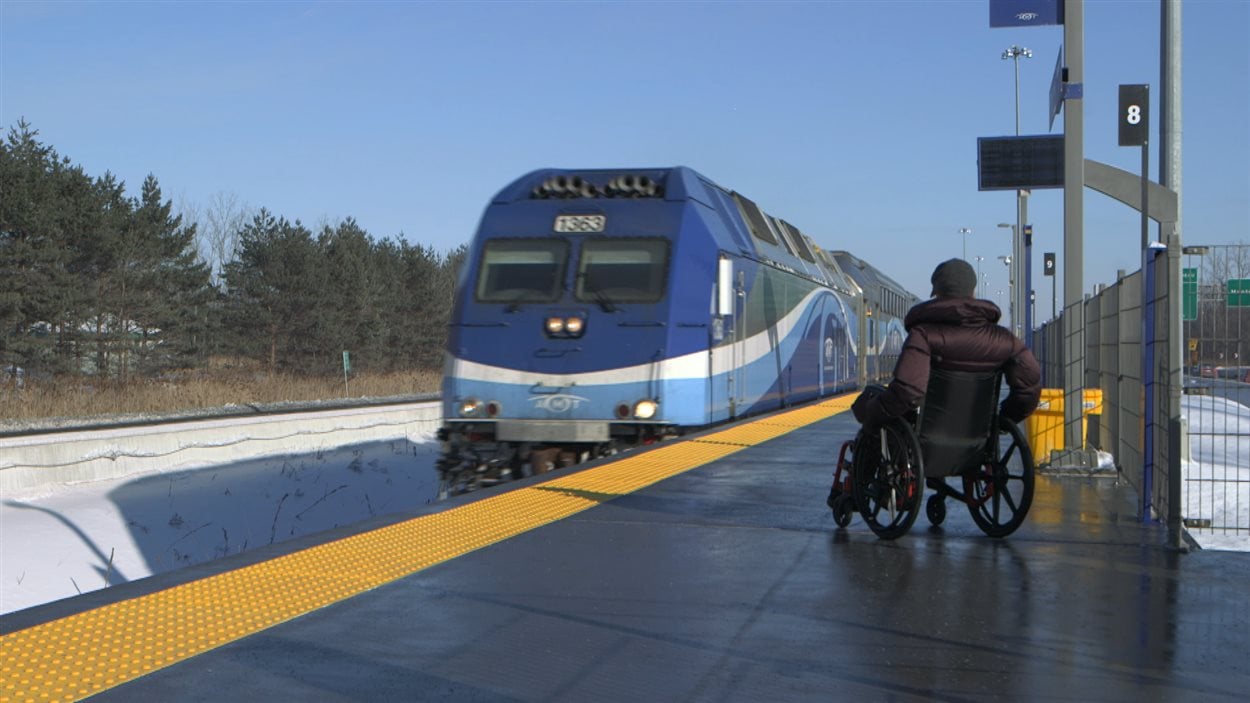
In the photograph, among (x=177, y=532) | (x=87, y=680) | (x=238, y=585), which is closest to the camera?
(x=87, y=680)

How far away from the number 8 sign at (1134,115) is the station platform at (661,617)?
2.43 metres

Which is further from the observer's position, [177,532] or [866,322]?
[866,322]

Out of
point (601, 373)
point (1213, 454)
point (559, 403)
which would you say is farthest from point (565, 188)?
point (1213, 454)

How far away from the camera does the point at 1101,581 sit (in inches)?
247

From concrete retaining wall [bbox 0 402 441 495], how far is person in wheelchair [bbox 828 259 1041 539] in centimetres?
1254

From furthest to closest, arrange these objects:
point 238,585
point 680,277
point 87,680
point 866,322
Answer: point 866,322 < point 680,277 < point 238,585 < point 87,680

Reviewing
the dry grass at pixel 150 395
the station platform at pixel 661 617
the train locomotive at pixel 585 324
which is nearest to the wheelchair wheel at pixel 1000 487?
the station platform at pixel 661 617

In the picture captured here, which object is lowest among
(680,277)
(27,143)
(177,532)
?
(177,532)

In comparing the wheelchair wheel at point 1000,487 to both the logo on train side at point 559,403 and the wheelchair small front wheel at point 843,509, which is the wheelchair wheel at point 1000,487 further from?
the logo on train side at point 559,403

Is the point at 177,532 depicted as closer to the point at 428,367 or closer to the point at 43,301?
the point at 43,301

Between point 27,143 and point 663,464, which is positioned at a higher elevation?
point 27,143

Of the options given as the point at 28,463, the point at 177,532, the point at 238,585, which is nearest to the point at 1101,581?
the point at 238,585

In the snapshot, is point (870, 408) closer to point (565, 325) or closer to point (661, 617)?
point (661, 617)

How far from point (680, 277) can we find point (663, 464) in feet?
7.43
